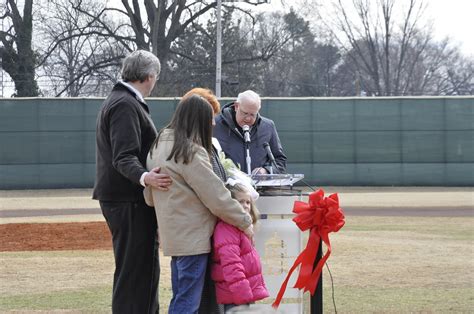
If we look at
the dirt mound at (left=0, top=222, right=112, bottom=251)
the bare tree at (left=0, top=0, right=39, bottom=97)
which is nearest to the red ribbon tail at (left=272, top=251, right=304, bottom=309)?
the dirt mound at (left=0, top=222, right=112, bottom=251)

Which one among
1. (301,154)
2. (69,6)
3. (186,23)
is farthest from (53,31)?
(301,154)

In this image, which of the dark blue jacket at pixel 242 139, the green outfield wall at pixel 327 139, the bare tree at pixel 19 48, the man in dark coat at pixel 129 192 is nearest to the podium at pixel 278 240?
the man in dark coat at pixel 129 192

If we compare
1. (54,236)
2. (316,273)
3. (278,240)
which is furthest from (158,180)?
(54,236)

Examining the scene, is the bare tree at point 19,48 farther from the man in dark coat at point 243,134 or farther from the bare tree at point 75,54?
the man in dark coat at point 243,134

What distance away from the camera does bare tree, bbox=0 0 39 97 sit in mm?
44031

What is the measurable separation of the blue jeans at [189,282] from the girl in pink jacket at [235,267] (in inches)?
3.4

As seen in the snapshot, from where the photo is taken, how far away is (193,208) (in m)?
5.84

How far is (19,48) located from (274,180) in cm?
4027

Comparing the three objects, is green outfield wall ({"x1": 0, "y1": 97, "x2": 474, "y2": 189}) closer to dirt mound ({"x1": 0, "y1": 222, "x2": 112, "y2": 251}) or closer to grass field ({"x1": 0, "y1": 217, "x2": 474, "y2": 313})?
dirt mound ({"x1": 0, "y1": 222, "x2": 112, "y2": 251})

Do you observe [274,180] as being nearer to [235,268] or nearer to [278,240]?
[278,240]

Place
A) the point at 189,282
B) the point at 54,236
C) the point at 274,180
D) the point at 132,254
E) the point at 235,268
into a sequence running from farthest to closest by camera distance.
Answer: the point at 54,236 < the point at 274,180 < the point at 132,254 < the point at 189,282 < the point at 235,268

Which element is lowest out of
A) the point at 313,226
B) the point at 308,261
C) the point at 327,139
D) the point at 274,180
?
the point at 308,261

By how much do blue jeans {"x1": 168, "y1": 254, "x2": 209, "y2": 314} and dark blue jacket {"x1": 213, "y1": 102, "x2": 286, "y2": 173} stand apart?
174 centimetres

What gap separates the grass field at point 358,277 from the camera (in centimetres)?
849
